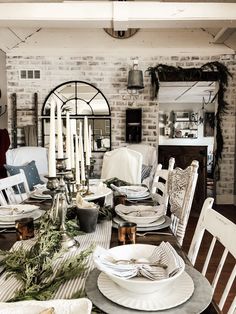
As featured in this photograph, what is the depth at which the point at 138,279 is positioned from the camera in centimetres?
98

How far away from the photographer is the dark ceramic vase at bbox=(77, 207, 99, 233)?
1.47 m

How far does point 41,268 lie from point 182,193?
117 centimetres

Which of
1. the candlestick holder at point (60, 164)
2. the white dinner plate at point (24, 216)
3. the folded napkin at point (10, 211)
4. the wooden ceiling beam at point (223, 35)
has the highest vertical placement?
the wooden ceiling beam at point (223, 35)

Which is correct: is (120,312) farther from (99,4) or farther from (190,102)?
(190,102)

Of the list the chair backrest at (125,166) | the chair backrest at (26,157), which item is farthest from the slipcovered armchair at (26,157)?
the chair backrest at (125,166)

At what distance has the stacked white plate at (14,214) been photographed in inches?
64.7

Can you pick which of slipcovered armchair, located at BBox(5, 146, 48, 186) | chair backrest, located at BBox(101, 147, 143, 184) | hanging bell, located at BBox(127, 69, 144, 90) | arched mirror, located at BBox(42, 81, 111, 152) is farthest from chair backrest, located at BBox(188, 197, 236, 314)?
arched mirror, located at BBox(42, 81, 111, 152)

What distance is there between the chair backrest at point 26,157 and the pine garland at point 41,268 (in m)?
3.81

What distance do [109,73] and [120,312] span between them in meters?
5.37

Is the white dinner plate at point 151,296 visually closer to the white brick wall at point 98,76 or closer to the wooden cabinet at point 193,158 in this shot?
the wooden cabinet at point 193,158

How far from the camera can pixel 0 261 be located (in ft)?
3.70

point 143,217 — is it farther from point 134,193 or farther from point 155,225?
point 134,193

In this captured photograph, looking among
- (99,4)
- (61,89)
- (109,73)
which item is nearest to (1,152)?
(61,89)

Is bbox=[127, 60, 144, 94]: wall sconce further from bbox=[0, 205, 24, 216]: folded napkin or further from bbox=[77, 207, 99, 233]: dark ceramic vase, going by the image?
bbox=[77, 207, 99, 233]: dark ceramic vase
